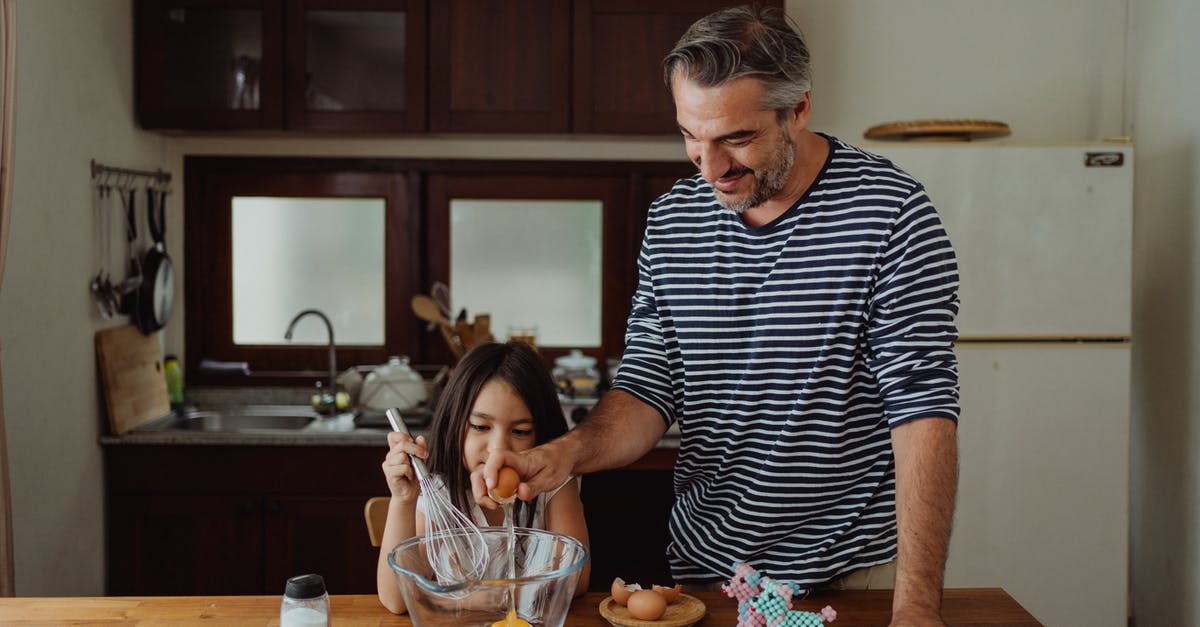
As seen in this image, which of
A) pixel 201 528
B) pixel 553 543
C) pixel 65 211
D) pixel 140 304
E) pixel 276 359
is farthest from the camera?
pixel 276 359

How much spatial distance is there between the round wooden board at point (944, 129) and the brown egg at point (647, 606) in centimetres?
187

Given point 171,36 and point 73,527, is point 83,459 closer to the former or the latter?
point 73,527

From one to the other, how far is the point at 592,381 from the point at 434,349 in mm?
552

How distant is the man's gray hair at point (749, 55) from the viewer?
1.41 metres

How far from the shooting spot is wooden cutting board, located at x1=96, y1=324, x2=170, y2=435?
2.88m

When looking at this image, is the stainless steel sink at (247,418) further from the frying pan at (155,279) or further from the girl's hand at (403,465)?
the girl's hand at (403,465)

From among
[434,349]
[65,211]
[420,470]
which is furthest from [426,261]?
[420,470]

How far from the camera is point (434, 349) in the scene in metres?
3.44

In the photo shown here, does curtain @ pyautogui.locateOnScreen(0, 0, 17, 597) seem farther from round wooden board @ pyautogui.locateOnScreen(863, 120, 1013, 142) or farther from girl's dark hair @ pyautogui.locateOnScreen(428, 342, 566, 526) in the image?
round wooden board @ pyautogui.locateOnScreen(863, 120, 1013, 142)

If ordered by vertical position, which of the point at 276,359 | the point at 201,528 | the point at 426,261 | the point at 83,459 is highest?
the point at 426,261

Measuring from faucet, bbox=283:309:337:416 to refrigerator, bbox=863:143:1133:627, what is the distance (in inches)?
66.6

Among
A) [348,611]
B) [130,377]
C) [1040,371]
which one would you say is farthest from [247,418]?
[1040,371]

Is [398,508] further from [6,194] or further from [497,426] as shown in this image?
[6,194]

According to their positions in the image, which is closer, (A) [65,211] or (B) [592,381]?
(A) [65,211]
